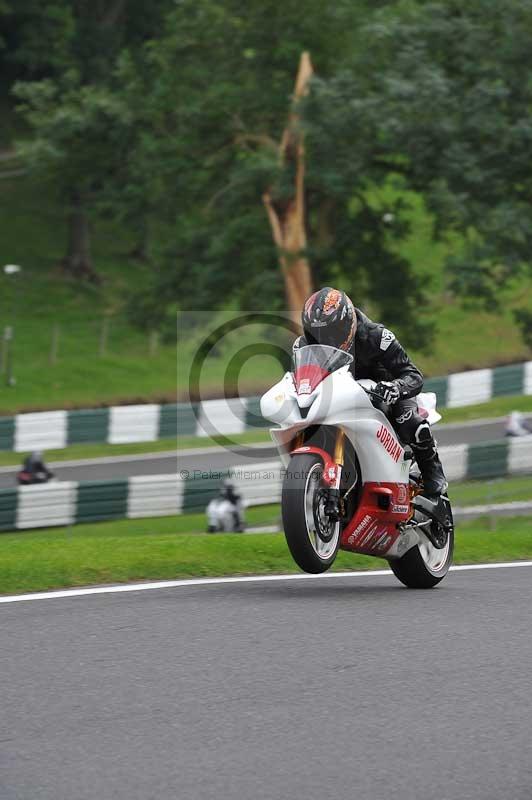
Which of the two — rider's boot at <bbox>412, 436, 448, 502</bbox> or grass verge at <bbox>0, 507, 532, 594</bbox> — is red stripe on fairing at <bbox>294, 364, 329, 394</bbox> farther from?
grass verge at <bbox>0, 507, 532, 594</bbox>

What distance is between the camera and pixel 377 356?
7.76 meters

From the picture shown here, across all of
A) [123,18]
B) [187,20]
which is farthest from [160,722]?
[123,18]

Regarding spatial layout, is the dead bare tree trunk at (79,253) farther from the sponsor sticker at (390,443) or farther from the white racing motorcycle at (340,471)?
the sponsor sticker at (390,443)

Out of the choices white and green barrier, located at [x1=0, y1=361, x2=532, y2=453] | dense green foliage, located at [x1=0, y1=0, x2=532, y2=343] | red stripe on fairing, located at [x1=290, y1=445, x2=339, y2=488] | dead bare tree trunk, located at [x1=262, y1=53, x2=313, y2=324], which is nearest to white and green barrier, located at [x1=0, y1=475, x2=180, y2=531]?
white and green barrier, located at [x1=0, y1=361, x2=532, y2=453]

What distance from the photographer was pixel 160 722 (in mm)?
4707

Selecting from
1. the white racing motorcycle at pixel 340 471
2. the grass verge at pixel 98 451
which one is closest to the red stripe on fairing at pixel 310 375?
the white racing motorcycle at pixel 340 471

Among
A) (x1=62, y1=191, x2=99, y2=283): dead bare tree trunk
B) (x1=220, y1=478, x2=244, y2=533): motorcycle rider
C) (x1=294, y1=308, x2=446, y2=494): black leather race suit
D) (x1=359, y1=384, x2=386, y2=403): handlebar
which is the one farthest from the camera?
(x1=62, y1=191, x2=99, y2=283): dead bare tree trunk

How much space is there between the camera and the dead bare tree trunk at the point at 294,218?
1109 inches

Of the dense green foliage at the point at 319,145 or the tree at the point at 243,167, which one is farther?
the tree at the point at 243,167

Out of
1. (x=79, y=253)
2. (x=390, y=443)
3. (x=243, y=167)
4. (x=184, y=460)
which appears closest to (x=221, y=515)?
(x=184, y=460)

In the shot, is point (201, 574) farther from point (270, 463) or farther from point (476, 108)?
point (476, 108)

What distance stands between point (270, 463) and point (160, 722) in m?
16.9

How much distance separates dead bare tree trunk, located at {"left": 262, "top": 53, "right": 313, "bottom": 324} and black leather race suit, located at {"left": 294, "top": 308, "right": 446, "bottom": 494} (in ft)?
64.8

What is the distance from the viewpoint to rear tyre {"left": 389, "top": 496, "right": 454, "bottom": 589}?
26.2 ft
